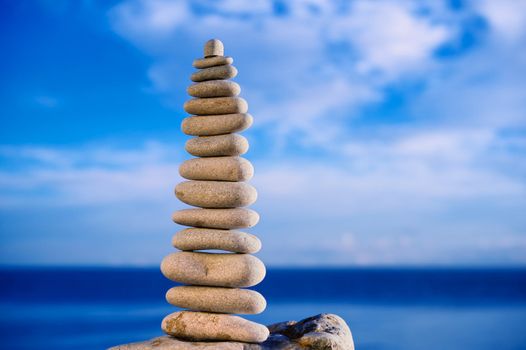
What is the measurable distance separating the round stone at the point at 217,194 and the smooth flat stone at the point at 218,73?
206 centimetres

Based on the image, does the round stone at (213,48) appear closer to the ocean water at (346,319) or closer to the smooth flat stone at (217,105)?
→ the smooth flat stone at (217,105)

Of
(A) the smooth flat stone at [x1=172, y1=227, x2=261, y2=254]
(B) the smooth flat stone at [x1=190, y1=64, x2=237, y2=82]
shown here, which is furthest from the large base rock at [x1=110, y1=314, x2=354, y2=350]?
(B) the smooth flat stone at [x1=190, y1=64, x2=237, y2=82]

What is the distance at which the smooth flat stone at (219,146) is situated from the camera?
39.4 feet

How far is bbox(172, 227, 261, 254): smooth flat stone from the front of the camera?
462 inches

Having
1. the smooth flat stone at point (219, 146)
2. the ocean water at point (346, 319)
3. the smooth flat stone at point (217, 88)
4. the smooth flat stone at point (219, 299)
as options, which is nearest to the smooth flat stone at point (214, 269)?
the smooth flat stone at point (219, 299)

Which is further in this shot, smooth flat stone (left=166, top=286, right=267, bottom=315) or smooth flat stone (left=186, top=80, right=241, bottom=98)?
smooth flat stone (left=186, top=80, right=241, bottom=98)

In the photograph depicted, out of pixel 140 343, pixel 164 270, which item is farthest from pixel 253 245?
pixel 140 343

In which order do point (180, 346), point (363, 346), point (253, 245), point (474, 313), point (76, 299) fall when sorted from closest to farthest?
1. point (180, 346)
2. point (253, 245)
3. point (363, 346)
4. point (474, 313)
5. point (76, 299)

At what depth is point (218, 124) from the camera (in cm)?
1214

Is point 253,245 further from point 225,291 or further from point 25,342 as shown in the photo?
point 25,342

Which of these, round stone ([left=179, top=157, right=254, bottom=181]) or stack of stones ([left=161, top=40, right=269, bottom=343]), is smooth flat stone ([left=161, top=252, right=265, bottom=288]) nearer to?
stack of stones ([left=161, top=40, right=269, bottom=343])

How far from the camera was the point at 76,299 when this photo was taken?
5525 centimetres

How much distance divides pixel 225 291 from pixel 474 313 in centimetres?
3733

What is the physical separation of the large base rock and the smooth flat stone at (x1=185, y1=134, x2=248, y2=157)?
11.3ft
